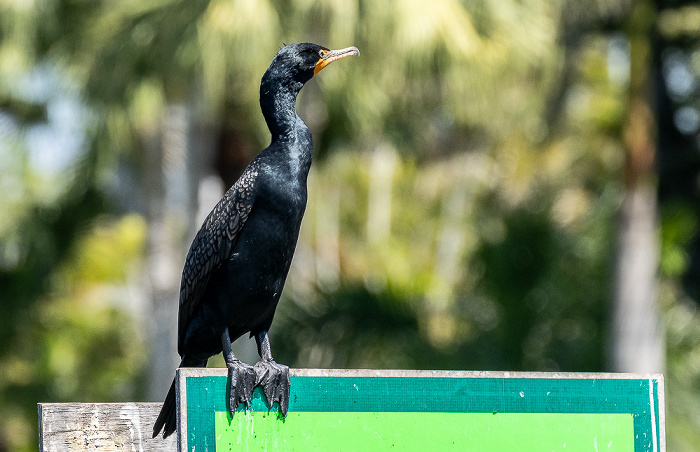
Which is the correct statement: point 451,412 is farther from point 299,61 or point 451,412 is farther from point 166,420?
point 299,61

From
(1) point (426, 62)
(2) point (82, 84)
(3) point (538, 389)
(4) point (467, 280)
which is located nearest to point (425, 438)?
(3) point (538, 389)

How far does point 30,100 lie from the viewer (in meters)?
11.1

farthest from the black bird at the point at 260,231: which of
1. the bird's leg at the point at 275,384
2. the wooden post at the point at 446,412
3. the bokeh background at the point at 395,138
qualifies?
the bokeh background at the point at 395,138

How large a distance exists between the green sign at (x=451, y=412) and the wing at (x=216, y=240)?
73 cm

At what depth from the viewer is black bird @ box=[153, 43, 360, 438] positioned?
3193mm

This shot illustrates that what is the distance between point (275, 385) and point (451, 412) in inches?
20.0

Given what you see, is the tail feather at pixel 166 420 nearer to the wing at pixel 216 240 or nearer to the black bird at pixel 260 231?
the black bird at pixel 260 231

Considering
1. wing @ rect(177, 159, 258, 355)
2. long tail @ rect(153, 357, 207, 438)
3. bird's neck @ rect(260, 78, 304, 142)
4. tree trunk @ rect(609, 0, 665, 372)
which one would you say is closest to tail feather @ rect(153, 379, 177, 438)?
long tail @ rect(153, 357, 207, 438)

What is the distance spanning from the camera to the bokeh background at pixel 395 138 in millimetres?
8250

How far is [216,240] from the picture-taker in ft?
10.8

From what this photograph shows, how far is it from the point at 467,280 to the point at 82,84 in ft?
14.1

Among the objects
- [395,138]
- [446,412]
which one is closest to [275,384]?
[446,412]

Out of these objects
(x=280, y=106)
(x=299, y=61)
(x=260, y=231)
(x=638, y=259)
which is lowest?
(x=260, y=231)

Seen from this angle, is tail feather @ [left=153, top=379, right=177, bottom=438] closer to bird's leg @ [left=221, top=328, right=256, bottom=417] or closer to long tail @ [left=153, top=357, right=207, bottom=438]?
long tail @ [left=153, top=357, right=207, bottom=438]
